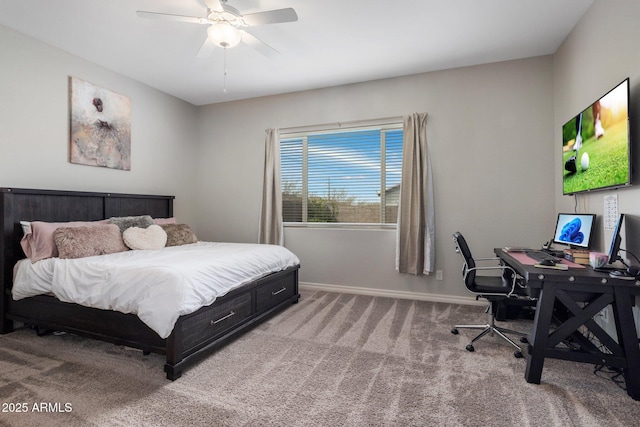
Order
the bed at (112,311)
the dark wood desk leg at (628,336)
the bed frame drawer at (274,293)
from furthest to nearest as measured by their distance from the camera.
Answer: the bed frame drawer at (274,293), the bed at (112,311), the dark wood desk leg at (628,336)

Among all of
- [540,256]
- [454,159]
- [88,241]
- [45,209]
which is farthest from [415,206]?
[45,209]

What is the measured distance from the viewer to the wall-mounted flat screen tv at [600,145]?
1.99 metres

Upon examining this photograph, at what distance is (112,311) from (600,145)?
3.76m

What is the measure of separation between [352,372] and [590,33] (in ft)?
10.8

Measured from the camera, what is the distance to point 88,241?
9.16ft

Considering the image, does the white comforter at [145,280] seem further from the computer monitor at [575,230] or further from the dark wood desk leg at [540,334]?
the computer monitor at [575,230]

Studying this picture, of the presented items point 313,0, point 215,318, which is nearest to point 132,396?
point 215,318

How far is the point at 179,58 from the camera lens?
3414mm

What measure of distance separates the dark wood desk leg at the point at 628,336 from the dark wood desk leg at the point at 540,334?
13.4 inches

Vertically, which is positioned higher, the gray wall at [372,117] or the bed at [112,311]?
the gray wall at [372,117]

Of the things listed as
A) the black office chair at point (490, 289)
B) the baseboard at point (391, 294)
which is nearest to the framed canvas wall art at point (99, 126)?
the baseboard at point (391, 294)

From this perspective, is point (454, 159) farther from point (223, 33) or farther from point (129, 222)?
point (129, 222)

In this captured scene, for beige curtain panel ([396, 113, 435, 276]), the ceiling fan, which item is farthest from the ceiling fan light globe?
beige curtain panel ([396, 113, 435, 276])

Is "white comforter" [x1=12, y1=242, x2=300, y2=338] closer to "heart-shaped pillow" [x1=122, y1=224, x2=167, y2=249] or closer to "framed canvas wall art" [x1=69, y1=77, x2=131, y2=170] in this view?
"heart-shaped pillow" [x1=122, y1=224, x2=167, y2=249]
